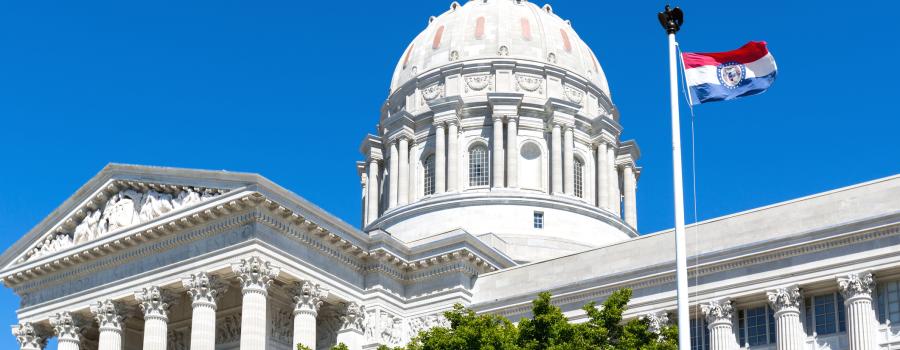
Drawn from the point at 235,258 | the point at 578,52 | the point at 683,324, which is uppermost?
the point at 578,52

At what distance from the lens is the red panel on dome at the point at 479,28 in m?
64.1

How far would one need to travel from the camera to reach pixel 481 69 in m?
62.4

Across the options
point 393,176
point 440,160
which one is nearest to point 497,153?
point 440,160

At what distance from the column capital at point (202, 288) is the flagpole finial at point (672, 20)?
71.3 ft

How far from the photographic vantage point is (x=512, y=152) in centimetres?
5903

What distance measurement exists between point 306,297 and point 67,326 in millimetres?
10043

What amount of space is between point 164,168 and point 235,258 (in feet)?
17.7

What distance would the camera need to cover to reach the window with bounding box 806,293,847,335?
39.1m

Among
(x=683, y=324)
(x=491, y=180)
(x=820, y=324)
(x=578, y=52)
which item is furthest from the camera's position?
(x=578, y=52)

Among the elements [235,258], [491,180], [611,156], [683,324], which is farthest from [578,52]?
[683,324]

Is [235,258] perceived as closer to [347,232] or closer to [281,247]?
[281,247]

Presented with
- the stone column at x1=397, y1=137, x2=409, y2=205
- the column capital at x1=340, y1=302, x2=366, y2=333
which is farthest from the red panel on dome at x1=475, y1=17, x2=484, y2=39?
the column capital at x1=340, y1=302, x2=366, y2=333

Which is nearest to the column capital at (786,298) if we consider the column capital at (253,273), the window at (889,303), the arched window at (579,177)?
the window at (889,303)

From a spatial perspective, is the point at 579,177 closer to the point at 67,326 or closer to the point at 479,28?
the point at 479,28
